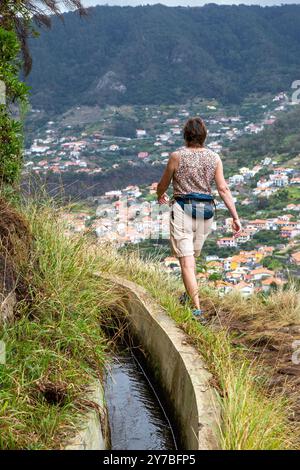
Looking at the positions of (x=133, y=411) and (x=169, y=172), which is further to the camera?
(x=169, y=172)

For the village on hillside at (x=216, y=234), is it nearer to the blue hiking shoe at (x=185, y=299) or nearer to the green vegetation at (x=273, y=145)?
the blue hiking shoe at (x=185, y=299)

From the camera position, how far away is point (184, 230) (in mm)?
5867

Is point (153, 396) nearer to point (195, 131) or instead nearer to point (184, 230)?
point (184, 230)

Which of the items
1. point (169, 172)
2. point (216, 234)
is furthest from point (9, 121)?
point (216, 234)

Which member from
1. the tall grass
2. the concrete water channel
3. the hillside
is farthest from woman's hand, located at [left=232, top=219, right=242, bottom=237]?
the hillside

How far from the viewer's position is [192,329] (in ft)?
17.7

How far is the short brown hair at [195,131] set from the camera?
5746 mm

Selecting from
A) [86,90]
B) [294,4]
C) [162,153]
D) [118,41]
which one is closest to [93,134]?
[162,153]

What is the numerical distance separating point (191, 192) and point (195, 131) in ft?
1.61

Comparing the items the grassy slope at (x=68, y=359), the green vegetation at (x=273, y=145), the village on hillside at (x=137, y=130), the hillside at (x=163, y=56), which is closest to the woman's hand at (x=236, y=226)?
the grassy slope at (x=68, y=359)

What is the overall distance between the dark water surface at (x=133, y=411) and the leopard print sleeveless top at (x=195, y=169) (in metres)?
1.52

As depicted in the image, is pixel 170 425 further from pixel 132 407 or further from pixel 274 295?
pixel 274 295

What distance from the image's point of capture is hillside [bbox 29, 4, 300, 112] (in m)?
74.9

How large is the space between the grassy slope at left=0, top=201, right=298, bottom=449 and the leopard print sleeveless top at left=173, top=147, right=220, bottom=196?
1.01 metres
